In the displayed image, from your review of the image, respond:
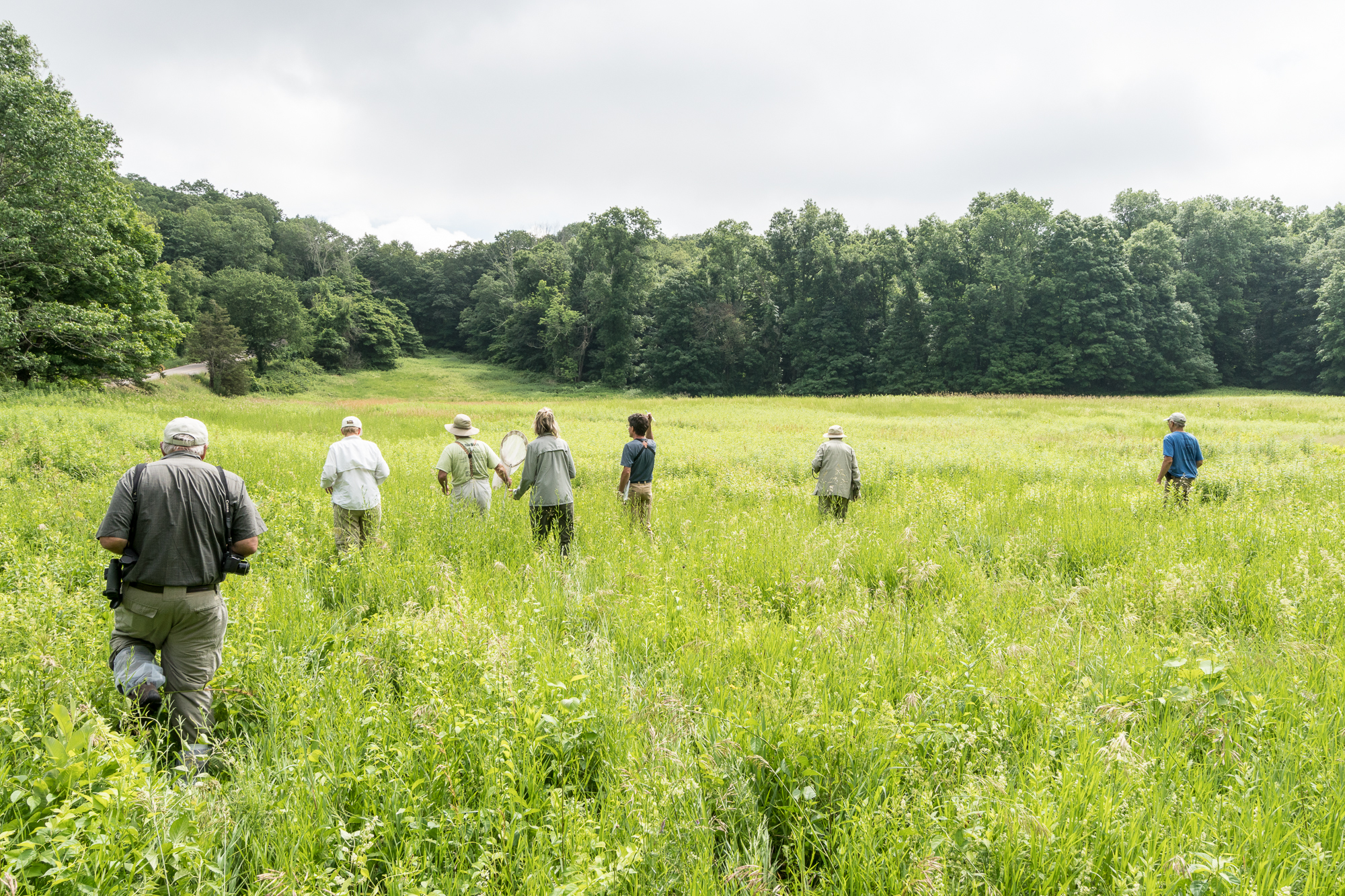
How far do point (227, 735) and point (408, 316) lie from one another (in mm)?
102722

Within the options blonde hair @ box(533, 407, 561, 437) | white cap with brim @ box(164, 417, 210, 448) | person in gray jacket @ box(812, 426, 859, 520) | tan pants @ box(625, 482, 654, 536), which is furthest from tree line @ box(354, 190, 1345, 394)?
white cap with brim @ box(164, 417, 210, 448)

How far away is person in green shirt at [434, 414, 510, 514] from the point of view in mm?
8680

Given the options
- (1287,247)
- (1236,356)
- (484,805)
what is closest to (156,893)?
(484,805)

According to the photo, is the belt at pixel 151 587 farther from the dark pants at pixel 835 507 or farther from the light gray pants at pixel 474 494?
the dark pants at pixel 835 507

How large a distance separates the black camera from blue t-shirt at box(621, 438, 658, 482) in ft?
16.9

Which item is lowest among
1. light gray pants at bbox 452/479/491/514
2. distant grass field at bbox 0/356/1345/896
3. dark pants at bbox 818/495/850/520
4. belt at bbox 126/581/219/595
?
distant grass field at bbox 0/356/1345/896

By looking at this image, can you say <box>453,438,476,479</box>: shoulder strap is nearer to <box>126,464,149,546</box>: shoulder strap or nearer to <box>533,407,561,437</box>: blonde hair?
<box>533,407,561,437</box>: blonde hair

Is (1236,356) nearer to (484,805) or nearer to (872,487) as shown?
(872,487)

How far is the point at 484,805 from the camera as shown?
2.96m

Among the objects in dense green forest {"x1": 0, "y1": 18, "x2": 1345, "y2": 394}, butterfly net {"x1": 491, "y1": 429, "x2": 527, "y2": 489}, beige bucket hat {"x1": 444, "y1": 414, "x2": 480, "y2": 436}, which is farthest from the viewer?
dense green forest {"x1": 0, "y1": 18, "x2": 1345, "y2": 394}

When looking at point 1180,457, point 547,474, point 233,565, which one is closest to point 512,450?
point 547,474

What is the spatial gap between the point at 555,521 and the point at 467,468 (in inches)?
74.2

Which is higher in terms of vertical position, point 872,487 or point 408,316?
point 408,316

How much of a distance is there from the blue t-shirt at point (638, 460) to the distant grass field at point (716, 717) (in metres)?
0.96
